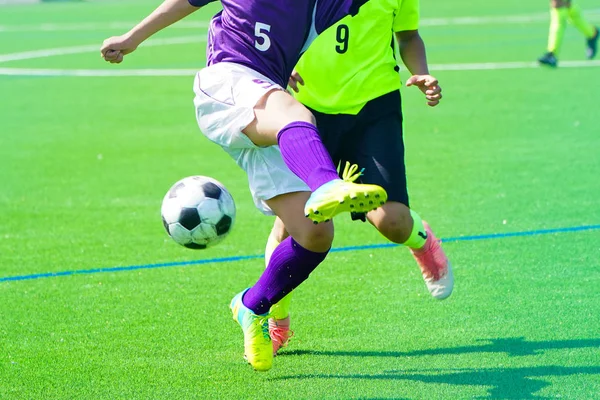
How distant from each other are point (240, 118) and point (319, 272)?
2243 mm

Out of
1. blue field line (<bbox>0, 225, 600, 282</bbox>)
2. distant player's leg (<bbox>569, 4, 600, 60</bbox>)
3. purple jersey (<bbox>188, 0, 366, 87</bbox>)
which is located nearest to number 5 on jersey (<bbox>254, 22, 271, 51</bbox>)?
purple jersey (<bbox>188, 0, 366, 87</bbox>)

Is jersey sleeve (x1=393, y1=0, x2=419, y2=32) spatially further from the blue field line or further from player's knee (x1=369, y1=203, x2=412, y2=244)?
the blue field line

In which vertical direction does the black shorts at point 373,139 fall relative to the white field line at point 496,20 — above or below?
above

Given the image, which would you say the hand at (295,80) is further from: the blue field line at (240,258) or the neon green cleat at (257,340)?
the blue field line at (240,258)

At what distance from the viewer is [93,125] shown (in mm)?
11828

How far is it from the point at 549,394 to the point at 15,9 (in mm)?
28583

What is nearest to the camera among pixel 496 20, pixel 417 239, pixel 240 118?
pixel 240 118

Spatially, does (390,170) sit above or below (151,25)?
below

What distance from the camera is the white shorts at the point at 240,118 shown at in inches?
173

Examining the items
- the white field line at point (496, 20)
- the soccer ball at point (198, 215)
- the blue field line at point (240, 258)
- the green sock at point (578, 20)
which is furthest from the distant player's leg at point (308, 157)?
the white field line at point (496, 20)

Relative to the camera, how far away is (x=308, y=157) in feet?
13.3

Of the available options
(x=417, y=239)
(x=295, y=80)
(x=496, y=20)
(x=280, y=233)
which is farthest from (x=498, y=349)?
(x=496, y=20)

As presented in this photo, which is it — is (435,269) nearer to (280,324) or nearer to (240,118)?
(280,324)

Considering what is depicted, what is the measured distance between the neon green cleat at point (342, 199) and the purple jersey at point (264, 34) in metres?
0.98
